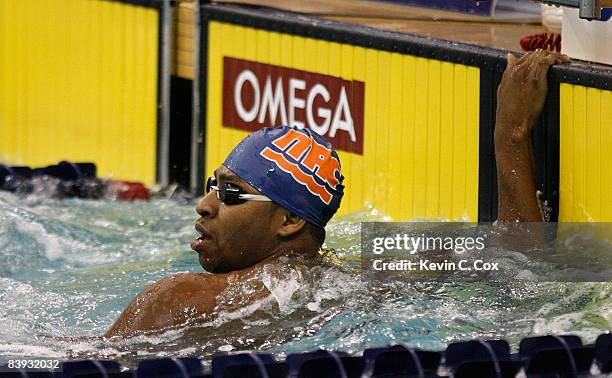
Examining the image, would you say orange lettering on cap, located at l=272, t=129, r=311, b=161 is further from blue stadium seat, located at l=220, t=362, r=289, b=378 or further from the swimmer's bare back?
blue stadium seat, located at l=220, t=362, r=289, b=378

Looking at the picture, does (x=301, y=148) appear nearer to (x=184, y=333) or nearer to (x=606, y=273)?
(x=184, y=333)

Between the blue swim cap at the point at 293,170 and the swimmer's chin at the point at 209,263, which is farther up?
the blue swim cap at the point at 293,170

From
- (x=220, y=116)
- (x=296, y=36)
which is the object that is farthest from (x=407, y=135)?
(x=220, y=116)

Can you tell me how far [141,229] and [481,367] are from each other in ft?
10.0

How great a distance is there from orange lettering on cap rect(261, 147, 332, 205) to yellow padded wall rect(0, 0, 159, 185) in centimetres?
313

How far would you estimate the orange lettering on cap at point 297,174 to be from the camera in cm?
417

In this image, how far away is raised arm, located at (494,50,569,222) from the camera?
514cm

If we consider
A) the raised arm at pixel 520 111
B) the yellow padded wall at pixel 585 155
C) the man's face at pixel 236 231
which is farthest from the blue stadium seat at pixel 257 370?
the yellow padded wall at pixel 585 155

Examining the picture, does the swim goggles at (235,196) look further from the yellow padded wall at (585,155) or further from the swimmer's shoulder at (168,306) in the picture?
the yellow padded wall at (585,155)

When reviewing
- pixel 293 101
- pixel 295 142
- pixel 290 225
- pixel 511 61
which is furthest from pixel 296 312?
pixel 293 101

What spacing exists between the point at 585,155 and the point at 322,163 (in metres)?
1.37

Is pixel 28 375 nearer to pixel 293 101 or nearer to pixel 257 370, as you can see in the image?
pixel 257 370

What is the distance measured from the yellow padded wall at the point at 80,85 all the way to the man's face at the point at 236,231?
3142 mm

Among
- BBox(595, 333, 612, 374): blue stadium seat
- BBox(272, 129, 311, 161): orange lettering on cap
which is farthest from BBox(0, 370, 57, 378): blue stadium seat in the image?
BBox(595, 333, 612, 374): blue stadium seat
